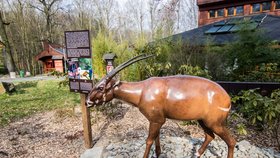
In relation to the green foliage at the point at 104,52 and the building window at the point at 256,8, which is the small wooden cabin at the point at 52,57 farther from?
the building window at the point at 256,8

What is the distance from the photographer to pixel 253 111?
359cm

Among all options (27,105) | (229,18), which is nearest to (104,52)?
(27,105)

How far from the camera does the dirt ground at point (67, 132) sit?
3.85m

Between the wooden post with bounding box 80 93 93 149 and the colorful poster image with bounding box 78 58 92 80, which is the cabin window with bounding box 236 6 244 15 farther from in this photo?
the wooden post with bounding box 80 93 93 149

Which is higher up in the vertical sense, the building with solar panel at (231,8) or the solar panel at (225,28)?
the building with solar panel at (231,8)

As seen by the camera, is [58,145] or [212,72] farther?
[212,72]

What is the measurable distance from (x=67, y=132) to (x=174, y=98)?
128 inches

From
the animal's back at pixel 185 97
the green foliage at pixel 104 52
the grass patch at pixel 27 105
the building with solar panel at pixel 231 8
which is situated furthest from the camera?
the building with solar panel at pixel 231 8

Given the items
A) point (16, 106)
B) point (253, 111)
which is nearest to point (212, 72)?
A: point (253, 111)

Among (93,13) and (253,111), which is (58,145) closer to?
(253,111)

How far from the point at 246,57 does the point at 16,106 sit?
324 inches

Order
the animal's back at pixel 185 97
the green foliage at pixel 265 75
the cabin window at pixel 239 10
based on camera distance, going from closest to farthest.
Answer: the animal's back at pixel 185 97 → the green foliage at pixel 265 75 → the cabin window at pixel 239 10

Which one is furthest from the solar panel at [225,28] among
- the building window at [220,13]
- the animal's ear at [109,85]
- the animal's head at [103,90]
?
the animal's ear at [109,85]

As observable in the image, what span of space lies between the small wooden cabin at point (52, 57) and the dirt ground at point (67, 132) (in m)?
15.7
